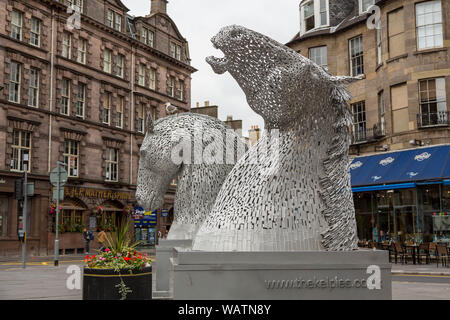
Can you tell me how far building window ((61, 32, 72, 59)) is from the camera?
2970 cm

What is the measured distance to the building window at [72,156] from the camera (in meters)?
29.2

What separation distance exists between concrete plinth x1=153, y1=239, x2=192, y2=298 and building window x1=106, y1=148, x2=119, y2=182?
25528 mm

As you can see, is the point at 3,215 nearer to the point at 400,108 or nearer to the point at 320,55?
the point at 320,55

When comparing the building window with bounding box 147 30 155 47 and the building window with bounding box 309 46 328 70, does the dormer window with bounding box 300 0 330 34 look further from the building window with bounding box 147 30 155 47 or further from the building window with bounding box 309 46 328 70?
the building window with bounding box 147 30 155 47

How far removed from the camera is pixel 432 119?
19.2m

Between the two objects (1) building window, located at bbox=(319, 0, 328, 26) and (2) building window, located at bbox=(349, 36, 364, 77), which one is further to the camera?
(1) building window, located at bbox=(319, 0, 328, 26)

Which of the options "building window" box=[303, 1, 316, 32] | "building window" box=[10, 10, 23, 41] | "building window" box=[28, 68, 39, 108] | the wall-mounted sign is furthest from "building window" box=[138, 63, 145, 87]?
"building window" box=[303, 1, 316, 32]

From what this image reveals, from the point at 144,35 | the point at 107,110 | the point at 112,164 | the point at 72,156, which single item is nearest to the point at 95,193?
the point at 72,156

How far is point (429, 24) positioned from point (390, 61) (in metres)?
2.05

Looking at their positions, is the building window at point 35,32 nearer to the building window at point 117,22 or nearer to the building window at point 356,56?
the building window at point 117,22

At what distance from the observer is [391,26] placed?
68.0 ft

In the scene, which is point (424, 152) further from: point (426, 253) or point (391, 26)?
point (391, 26)

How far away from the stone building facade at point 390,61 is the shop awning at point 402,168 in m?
0.51

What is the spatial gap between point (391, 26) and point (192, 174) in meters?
16.5
